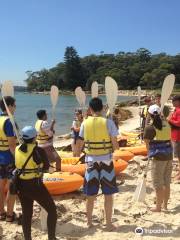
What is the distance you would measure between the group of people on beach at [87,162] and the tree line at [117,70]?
77.9m

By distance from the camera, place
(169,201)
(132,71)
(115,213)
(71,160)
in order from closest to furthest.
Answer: (115,213) < (169,201) < (71,160) < (132,71)

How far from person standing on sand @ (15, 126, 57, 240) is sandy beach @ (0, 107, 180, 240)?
0.53 m

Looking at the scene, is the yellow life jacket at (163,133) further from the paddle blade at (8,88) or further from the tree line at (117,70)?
the tree line at (117,70)

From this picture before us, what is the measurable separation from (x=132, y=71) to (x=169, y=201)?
302 ft

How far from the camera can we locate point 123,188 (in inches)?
246

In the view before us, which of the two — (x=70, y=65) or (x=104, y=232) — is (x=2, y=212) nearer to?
(x=104, y=232)

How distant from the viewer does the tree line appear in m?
87.4

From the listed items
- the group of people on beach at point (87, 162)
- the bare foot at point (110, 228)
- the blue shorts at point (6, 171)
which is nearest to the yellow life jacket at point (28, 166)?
the group of people on beach at point (87, 162)

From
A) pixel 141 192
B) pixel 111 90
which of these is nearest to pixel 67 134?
pixel 111 90

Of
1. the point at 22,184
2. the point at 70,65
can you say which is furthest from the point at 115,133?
the point at 70,65

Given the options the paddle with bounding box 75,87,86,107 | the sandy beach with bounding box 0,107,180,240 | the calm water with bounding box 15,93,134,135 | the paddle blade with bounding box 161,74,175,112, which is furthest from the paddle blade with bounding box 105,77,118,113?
the calm water with bounding box 15,93,134,135

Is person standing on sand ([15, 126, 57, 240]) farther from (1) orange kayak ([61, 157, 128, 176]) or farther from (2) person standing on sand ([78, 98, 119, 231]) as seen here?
(1) orange kayak ([61, 157, 128, 176])

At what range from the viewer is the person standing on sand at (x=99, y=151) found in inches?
168

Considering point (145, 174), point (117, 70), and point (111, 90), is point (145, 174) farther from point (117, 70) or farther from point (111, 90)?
point (117, 70)
